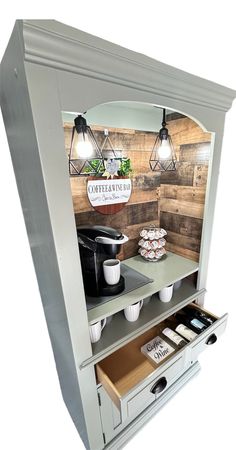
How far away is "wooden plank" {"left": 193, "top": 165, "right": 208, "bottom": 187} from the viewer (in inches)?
41.8

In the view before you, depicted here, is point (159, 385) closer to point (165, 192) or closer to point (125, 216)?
point (125, 216)

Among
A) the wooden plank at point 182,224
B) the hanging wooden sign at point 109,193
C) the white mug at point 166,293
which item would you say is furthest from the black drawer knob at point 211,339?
the hanging wooden sign at point 109,193

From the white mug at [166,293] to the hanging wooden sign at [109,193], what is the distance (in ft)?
1.84

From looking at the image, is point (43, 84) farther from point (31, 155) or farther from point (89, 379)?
point (89, 379)

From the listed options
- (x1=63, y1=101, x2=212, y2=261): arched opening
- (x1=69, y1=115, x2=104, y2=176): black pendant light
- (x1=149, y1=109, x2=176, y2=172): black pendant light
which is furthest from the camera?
(x1=149, y1=109, x2=176, y2=172): black pendant light

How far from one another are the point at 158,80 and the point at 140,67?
88 mm

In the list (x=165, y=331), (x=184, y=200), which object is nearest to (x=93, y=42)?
(x=184, y=200)

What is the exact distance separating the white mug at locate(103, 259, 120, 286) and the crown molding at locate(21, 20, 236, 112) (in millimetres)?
716

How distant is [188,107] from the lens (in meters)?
0.77

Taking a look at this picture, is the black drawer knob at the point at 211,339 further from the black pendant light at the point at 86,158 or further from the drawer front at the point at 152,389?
the black pendant light at the point at 86,158

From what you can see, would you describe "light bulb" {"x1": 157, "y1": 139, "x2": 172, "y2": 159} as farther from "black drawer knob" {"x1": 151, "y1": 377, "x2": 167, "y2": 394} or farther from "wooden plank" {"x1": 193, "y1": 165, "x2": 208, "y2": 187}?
"black drawer knob" {"x1": 151, "y1": 377, "x2": 167, "y2": 394}

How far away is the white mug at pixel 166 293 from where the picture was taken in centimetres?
109

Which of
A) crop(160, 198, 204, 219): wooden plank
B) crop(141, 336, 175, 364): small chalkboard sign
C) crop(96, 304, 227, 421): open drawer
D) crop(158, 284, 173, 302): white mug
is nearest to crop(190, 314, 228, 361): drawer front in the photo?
crop(96, 304, 227, 421): open drawer

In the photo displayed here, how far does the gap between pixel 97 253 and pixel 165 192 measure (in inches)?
30.0
